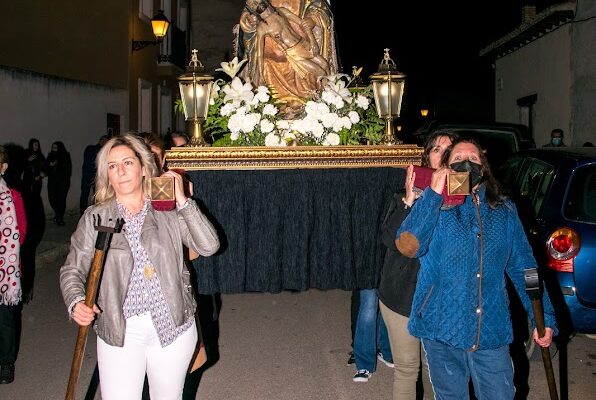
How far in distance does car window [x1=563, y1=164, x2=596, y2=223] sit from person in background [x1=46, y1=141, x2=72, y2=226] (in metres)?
10.6

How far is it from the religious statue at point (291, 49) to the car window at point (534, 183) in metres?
2.21

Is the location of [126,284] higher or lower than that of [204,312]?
higher

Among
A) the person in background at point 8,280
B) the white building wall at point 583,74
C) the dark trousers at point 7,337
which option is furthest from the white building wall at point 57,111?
the white building wall at point 583,74

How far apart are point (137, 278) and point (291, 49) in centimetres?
294

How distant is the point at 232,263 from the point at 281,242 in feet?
1.17

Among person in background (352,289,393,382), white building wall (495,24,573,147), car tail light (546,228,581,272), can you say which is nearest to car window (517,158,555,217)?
car tail light (546,228,581,272)

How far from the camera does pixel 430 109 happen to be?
3638 cm

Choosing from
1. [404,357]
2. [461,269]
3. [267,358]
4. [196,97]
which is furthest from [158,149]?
[267,358]

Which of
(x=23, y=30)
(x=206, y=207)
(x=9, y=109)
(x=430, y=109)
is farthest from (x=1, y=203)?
(x=430, y=109)

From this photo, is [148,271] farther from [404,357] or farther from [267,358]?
[267,358]

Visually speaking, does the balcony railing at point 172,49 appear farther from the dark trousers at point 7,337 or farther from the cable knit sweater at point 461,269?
the cable knit sweater at point 461,269

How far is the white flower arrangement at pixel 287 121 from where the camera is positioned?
456 cm

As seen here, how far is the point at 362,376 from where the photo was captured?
516 centimetres

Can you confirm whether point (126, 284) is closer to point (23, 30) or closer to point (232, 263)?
point (232, 263)
